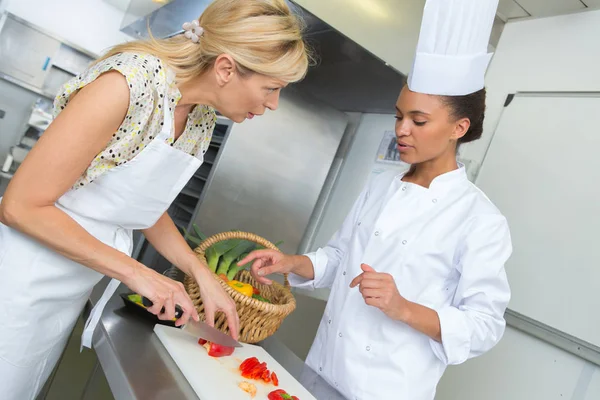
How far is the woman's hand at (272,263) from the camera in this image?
3.98 ft

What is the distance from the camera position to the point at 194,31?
1000 mm

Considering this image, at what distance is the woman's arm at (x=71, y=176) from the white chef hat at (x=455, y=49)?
742mm

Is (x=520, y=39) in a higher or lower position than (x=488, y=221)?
higher

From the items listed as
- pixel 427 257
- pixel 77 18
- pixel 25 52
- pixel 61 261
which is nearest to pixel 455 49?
pixel 427 257

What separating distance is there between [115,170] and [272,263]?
0.51 metres

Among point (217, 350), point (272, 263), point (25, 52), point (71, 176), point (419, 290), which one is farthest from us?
point (25, 52)

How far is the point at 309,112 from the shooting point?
2494 millimetres

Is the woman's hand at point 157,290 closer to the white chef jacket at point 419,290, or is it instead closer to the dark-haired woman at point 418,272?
the dark-haired woman at point 418,272

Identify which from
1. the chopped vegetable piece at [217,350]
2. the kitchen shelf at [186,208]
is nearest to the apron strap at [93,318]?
the chopped vegetable piece at [217,350]

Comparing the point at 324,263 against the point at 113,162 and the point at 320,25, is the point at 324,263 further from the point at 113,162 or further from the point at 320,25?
the point at 320,25

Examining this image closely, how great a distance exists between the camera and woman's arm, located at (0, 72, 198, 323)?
0.78 metres

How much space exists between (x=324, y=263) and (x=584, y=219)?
3.18ft

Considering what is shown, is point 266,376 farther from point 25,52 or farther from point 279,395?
point 25,52

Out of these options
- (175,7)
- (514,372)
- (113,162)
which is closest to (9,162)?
(175,7)
